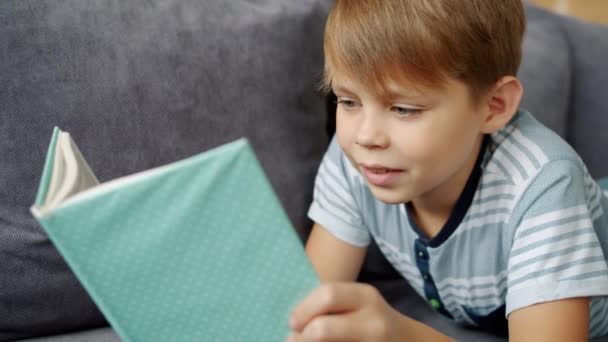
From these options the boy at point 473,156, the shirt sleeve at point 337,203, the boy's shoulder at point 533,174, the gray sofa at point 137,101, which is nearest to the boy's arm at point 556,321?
the boy at point 473,156

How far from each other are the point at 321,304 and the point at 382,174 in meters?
0.33

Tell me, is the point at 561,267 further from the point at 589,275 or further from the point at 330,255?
the point at 330,255

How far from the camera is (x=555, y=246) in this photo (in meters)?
0.85

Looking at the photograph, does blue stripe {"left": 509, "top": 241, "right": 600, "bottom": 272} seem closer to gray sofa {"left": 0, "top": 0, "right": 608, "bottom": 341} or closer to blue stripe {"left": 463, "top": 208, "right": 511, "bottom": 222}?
blue stripe {"left": 463, "top": 208, "right": 511, "bottom": 222}

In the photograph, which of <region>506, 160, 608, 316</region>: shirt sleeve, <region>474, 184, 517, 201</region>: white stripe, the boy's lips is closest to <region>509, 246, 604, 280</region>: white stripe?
<region>506, 160, 608, 316</region>: shirt sleeve

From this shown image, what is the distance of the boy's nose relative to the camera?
2.71 ft

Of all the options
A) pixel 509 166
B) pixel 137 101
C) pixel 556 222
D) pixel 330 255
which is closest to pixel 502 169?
pixel 509 166

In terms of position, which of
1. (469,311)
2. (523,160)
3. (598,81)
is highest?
(523,160)

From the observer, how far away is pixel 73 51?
962 mm

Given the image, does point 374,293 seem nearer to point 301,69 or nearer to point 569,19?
point 301,69

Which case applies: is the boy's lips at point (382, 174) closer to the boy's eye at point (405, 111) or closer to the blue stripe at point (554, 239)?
the boy's eye at point (405, 111)

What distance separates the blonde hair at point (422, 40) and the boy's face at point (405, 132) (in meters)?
0.02

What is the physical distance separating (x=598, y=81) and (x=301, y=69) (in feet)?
2.25

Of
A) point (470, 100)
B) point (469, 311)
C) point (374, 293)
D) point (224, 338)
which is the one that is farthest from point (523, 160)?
point (224, 338)
